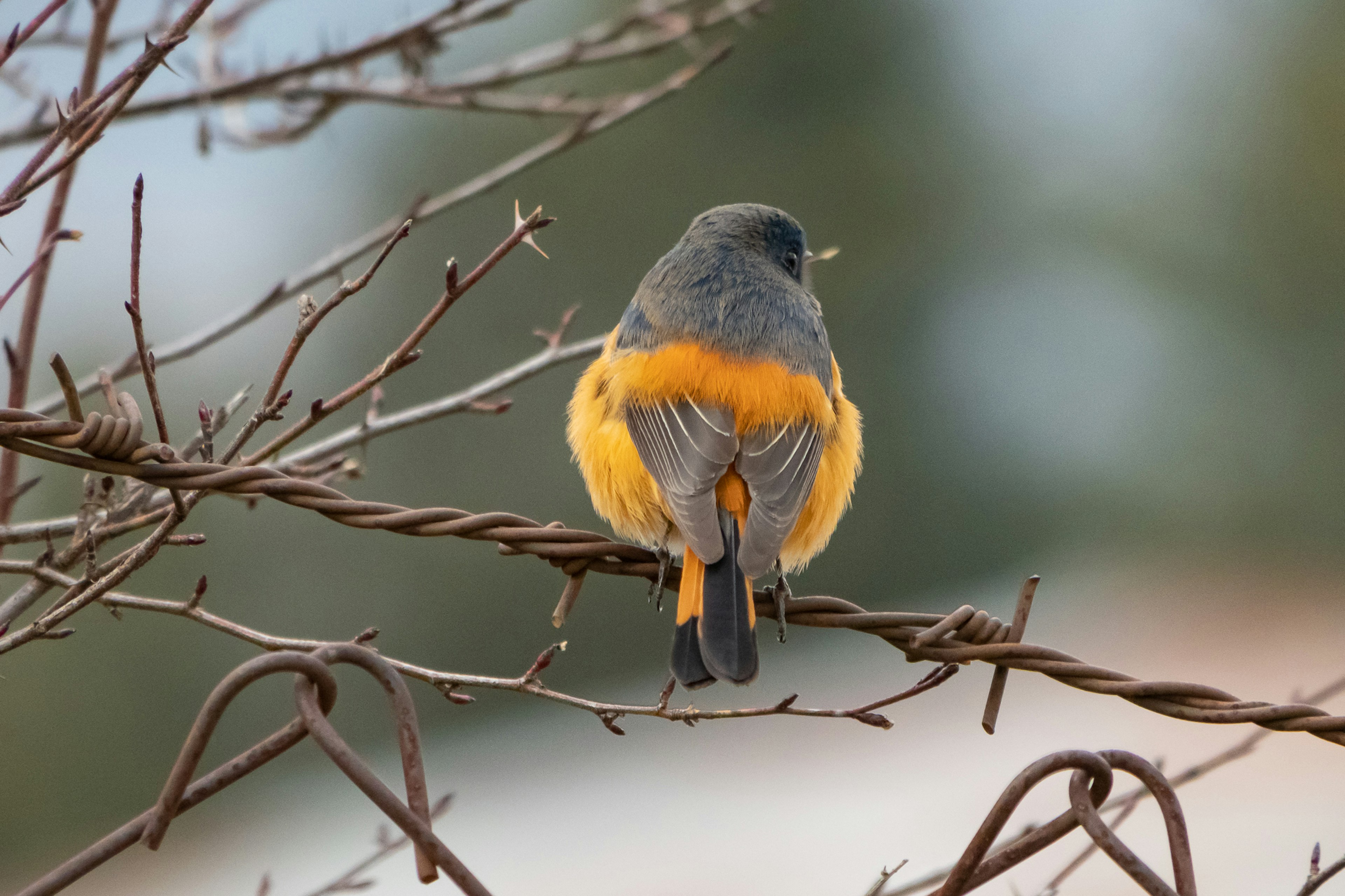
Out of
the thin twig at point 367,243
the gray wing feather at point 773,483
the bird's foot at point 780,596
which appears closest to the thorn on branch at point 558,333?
the thin twig at point 367,243

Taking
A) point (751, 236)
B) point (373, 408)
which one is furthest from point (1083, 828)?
point (751, 236)

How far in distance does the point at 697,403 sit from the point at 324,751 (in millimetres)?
2253

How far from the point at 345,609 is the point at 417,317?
5.40 meters

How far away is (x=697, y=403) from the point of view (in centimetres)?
358

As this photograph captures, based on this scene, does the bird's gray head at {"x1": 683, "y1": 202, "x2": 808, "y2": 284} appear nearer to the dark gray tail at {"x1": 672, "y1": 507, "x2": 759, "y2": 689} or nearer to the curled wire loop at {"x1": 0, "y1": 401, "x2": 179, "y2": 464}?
the dark gray tail at {"x1": 672, "y1": 507, "x2": 759, "y2": 689}

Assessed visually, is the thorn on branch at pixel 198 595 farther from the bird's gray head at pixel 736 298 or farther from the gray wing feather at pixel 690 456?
the bird's gray head at pixel 736 298

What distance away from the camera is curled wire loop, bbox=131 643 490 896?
138 cm

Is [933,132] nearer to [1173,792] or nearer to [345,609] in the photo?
[345,609]

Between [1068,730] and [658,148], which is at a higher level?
[658,148]

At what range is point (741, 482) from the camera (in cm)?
340

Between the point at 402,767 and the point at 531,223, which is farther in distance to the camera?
the point at 531,223

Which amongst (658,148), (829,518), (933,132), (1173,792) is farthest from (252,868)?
(933,132)

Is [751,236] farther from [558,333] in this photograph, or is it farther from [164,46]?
[164,46]

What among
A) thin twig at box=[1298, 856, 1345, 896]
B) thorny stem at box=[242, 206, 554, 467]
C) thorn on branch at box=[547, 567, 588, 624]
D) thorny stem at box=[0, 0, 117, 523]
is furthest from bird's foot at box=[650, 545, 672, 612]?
thorny stem at box=[0, 0, 117, 523]
